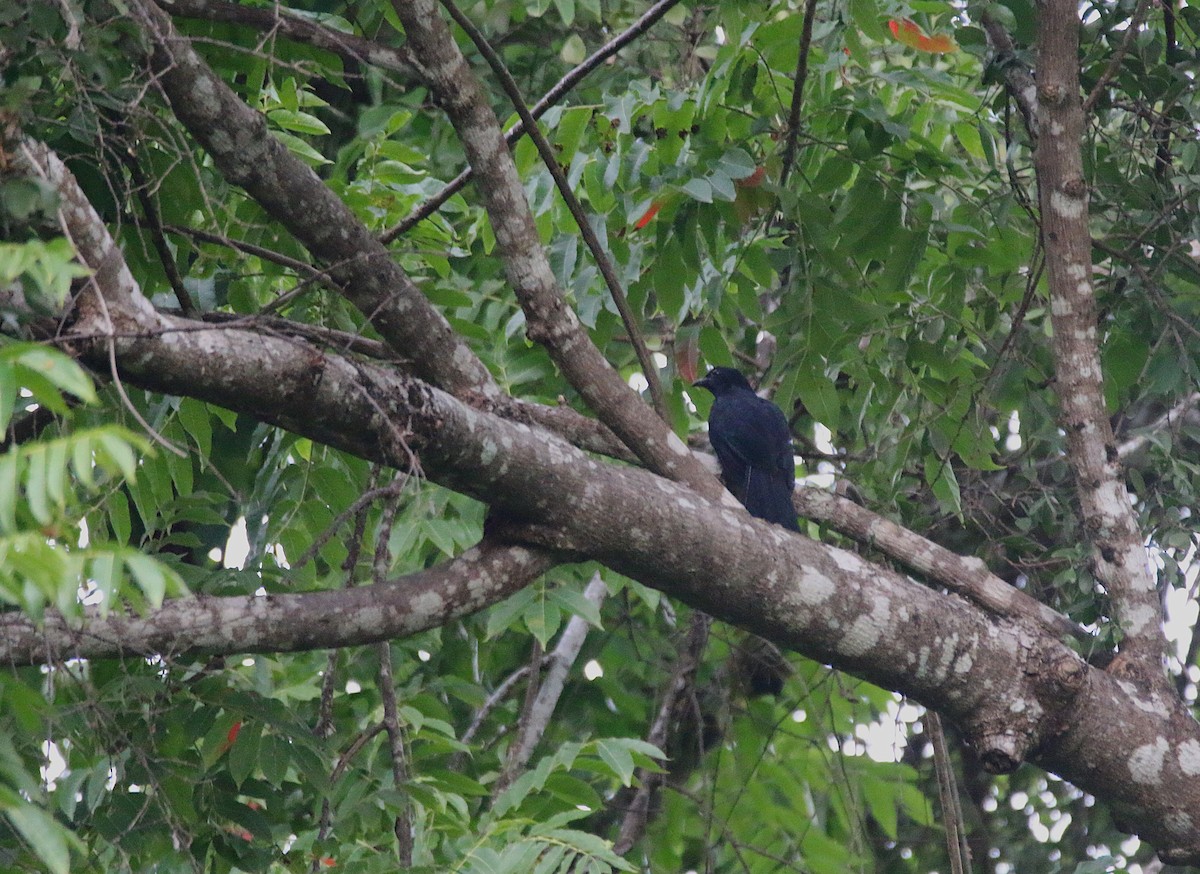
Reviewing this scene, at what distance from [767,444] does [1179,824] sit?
2786mm

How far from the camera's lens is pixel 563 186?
353 cm

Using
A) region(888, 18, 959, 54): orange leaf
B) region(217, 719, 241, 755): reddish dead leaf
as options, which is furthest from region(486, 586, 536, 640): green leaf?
region(888, 18, 959, 54): orange leaf

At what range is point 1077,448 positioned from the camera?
3604 mm

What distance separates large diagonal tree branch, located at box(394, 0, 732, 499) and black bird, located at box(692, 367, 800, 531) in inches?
77.7

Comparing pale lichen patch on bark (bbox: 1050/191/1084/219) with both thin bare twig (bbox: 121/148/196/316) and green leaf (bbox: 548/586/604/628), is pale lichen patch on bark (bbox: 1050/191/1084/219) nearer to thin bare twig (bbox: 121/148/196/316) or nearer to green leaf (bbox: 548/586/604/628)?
green leaf (bbox: 548/586/604/628)

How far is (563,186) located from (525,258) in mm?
242

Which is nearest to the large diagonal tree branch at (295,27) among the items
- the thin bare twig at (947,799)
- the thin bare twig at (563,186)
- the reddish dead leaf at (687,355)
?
the thin bare twig at (563,186)

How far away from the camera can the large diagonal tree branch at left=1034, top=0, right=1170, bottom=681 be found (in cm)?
352

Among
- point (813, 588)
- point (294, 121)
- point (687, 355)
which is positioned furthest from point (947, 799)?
point (294, 121)

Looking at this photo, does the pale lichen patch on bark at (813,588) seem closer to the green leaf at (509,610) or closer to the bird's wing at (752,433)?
the green leaf at (509,610)

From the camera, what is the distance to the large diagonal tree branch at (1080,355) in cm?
352

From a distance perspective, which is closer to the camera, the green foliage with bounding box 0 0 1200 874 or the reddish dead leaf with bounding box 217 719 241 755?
the green foliage with bounding box 0 0 1200 874

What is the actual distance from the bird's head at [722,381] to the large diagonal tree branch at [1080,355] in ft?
9.04

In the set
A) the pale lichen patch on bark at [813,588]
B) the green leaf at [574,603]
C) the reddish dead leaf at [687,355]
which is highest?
the reddish dead leaf at [687,355]
